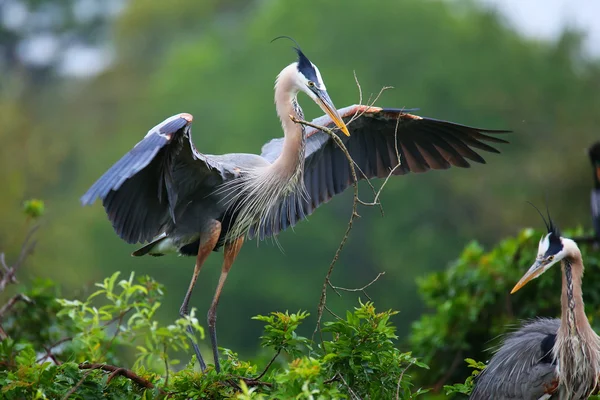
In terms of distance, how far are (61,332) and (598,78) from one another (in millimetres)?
36331

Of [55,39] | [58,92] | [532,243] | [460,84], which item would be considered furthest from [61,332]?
[55,39]

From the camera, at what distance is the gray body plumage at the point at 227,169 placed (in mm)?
5809

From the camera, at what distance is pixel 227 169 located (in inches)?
259

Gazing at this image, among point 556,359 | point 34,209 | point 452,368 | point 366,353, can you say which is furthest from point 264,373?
point 452,368

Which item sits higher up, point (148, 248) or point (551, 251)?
point (551, 251)

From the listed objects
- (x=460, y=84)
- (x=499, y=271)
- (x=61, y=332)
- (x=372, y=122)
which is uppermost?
(x=460, y=84)

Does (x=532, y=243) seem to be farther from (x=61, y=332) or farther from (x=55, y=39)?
(x=55, y=39)

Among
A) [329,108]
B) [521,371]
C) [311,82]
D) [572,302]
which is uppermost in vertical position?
[311,82]

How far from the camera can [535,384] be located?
591 centimetres

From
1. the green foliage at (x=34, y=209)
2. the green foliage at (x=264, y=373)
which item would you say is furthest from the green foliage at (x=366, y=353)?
the green foliage at (x=34, y=209)

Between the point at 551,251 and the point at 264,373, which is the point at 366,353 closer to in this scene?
the point at 264,373

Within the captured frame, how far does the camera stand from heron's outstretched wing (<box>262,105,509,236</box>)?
7.02 metres

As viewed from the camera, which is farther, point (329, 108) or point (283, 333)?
point (329, 108)

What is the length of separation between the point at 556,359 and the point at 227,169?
89.7 inches
